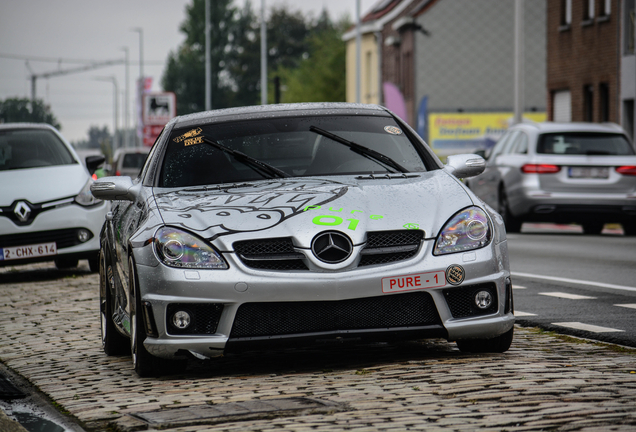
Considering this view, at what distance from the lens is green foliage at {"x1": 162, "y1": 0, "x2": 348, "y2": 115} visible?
10912cm

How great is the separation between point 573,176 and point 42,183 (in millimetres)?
8687

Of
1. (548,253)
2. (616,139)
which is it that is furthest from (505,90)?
(548,253)

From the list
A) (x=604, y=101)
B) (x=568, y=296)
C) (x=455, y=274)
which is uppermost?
(x=604, y=101)

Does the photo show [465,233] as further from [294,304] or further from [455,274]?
[294,304]

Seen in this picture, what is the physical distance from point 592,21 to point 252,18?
88.8 metres

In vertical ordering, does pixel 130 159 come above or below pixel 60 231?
above

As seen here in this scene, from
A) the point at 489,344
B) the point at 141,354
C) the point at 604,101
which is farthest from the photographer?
the point at 604,101

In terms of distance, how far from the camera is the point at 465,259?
19.4 ft

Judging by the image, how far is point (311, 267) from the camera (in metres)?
5.72

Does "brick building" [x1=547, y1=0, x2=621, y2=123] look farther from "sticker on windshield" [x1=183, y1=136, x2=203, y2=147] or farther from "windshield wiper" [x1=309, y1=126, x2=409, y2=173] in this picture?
"sticker on windshield" [x1=183, y1=136, x2=203, y2=147]

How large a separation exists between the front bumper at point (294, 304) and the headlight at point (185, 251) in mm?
38

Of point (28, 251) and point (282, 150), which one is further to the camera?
point (28, 251)

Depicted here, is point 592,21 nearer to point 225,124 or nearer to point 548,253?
point 548,253

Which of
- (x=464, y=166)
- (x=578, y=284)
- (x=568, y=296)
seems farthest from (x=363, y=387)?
(x=578, y=284)
